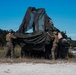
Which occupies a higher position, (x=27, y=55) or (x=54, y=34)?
(x=54, y=34)

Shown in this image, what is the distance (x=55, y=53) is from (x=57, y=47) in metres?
0.52

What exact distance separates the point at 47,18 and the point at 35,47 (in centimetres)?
266

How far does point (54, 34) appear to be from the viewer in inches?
848
